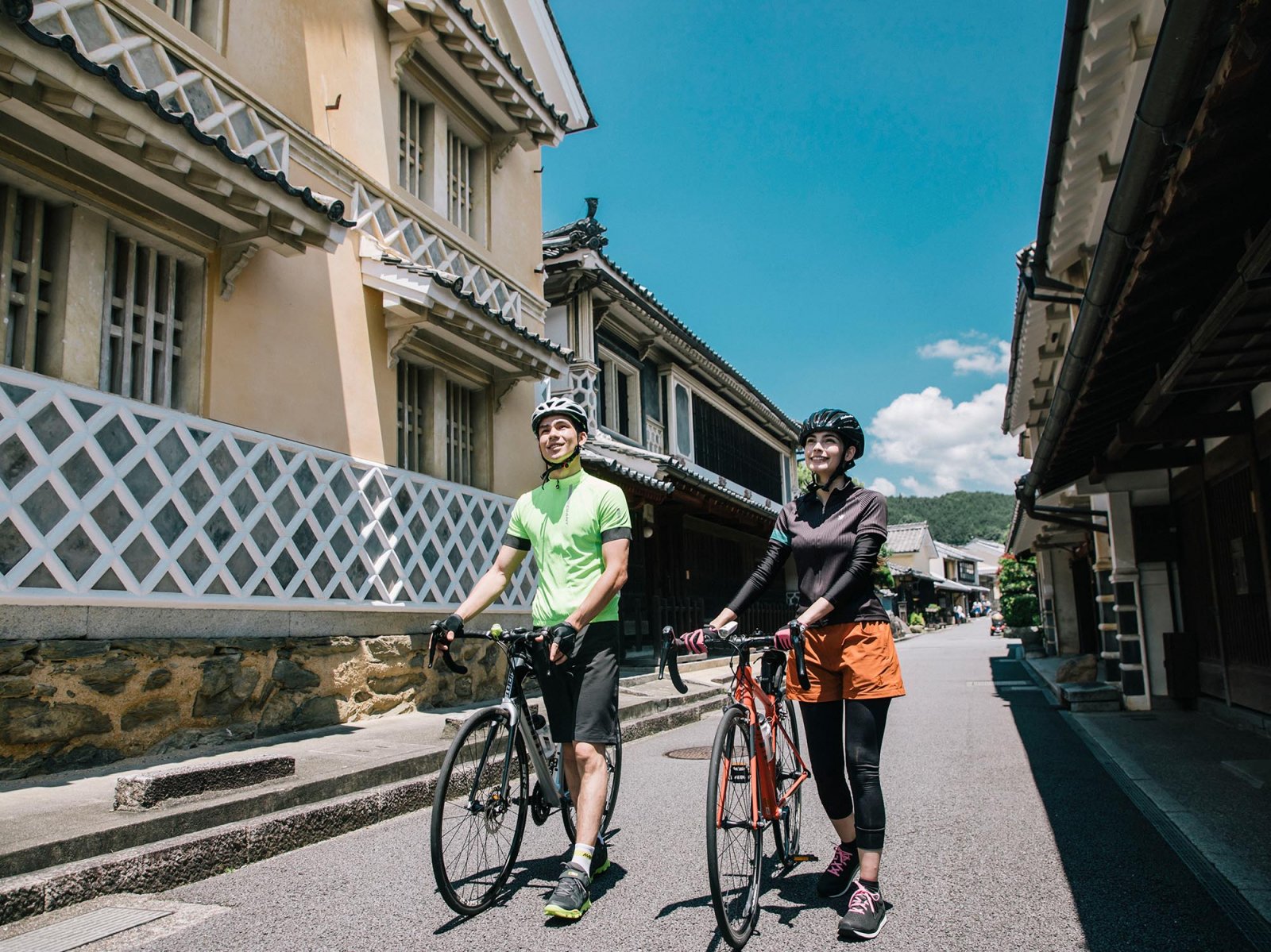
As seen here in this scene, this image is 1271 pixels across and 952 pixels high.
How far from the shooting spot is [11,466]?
5.25m

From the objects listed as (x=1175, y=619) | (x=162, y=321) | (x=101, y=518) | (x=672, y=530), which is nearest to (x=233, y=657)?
(x=101, y=518)

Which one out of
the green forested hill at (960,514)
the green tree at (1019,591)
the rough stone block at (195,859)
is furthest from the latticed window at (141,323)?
the green forested hill at (960,514)

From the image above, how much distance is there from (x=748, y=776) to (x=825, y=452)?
4.50 ft

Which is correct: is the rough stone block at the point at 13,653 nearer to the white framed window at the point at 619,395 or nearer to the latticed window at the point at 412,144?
the latticed window at the point at 412,144

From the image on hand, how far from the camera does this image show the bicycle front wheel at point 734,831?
312cm

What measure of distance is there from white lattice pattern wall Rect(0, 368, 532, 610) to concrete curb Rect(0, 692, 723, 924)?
1.97 metres

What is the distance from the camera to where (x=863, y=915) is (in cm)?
329

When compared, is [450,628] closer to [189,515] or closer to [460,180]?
[189,515]

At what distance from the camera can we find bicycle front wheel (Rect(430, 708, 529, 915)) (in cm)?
348

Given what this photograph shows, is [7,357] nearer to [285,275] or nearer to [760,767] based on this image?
[285,275]

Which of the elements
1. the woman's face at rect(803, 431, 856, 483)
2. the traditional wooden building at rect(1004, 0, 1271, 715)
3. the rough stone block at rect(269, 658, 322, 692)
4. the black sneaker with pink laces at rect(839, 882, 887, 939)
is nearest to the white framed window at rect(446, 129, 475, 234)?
the rough stone block at rect(269, 658, 322, 692)

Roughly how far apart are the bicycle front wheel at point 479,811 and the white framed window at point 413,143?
7.86 meters

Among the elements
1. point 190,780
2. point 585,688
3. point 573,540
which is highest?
point 573,540

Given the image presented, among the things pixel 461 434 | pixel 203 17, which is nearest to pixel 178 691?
pixel 461 434
